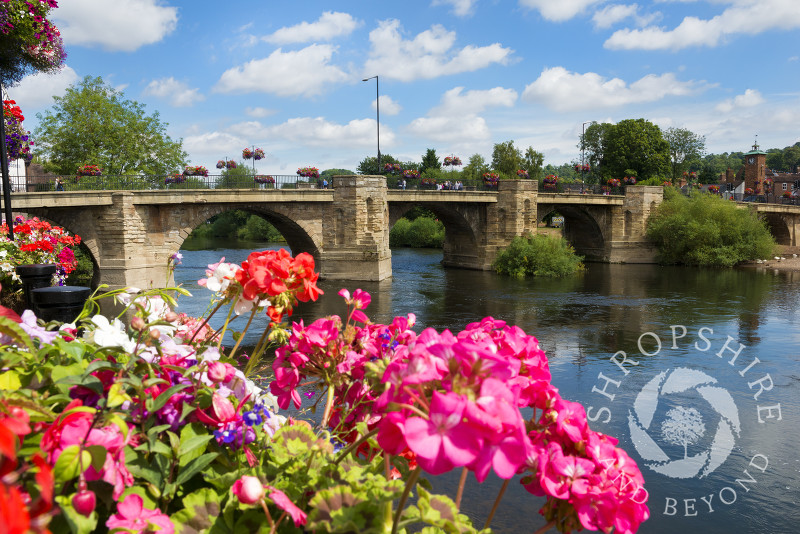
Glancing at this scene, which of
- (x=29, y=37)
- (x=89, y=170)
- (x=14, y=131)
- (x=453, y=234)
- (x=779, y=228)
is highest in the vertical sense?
(x=29, y=37)

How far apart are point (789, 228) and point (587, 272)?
87.1 ft

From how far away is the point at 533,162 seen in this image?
6003cm

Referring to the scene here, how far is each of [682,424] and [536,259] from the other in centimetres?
2351

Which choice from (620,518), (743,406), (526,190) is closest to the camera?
(620,518)

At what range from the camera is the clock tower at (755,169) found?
75.3 metres

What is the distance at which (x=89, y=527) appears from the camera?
3.20ft

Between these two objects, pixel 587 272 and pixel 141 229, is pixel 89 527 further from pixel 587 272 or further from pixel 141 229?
pixel 587 272

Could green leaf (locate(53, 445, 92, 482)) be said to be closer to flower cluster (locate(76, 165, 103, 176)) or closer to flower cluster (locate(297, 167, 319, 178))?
flower cluster (locate(76, 165, 103, 176))

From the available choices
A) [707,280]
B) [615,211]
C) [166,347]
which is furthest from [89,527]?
[615,211]

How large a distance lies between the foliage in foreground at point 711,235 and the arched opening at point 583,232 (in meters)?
4.16

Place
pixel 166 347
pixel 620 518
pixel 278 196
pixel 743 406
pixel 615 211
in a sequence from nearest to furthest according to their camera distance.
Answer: pixel 620 518 → pixel 166 347 → pixel 743 406 → pixel 278 196 → pixel 615 211

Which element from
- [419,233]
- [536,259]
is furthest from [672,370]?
[419,233]

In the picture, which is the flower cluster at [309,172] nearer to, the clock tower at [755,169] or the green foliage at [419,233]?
the green foliage at [419,233]

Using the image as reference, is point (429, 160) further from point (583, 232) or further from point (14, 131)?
point (14, 131)
